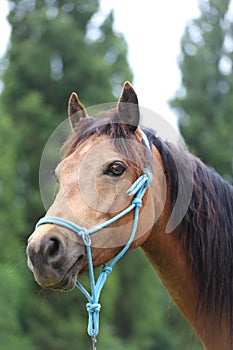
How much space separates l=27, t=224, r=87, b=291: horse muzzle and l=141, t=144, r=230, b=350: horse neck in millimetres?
485

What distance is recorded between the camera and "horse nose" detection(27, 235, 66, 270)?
2260 millimetres

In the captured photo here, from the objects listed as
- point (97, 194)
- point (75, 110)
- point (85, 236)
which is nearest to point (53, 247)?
point (85, 236)

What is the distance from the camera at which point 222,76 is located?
15234 millimetres

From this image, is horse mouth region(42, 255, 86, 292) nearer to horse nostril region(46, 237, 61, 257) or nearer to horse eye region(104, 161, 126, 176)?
horse nostril region(46, 237, 61, 257)

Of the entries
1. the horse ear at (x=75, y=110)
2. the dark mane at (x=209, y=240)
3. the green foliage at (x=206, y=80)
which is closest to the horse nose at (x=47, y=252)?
the dark mane at (x=209, y=240)

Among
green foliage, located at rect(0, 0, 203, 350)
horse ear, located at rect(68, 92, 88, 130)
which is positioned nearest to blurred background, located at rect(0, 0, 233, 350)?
green foliage, located at rect(0, 0, 203, 350)

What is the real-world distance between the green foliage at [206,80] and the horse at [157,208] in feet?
37.3

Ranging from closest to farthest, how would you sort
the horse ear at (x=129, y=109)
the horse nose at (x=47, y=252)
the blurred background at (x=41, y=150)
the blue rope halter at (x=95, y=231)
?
the horse nose at (x=47, y=252) → the blue rope halter at (x=95, y=231) → the horse ear at (x=129, y=109) → the blurred background at (x=41, y=150)

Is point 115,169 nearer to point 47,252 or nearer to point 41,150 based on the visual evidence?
point 47,252

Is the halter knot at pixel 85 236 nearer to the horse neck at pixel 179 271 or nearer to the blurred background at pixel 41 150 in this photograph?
the horse neck at pixel 179 271

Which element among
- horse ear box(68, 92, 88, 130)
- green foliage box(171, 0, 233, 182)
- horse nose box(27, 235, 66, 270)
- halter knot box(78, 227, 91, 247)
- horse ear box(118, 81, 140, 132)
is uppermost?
green foliage box(171, 0, 233, 182)

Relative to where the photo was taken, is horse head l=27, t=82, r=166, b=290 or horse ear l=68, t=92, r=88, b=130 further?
horse ear l=68, t=92, r=88, b=130

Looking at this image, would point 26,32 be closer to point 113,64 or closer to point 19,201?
point 113,64

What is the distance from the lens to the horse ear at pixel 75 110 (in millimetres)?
2949
